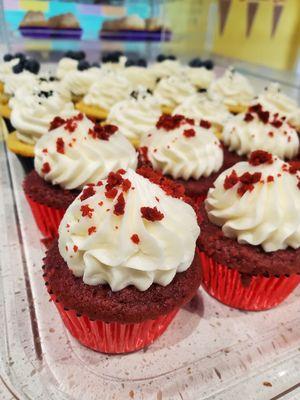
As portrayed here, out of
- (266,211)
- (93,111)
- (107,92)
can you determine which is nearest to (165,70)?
(107,92)

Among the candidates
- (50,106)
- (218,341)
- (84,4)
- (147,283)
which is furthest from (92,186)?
(84,4)

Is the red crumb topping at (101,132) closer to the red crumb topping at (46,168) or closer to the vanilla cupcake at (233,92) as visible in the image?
the red crumb topping at (46,168)

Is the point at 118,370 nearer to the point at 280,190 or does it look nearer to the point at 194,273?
the point at 194,273

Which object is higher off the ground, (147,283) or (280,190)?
(280,190)

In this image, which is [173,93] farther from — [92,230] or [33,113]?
[92,230]

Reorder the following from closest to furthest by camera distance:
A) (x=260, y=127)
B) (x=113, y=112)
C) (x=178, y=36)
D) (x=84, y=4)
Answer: (x=260, y=127) < (x=113, y=112) < (x=84, y=4) < (x=178, y=36)

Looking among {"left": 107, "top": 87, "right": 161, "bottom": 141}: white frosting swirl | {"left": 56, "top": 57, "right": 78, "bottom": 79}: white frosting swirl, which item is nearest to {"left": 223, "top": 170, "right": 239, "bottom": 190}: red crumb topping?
{"left": 107, "top": 87, "right": 161, "bottom": 141}: white frosting swirl

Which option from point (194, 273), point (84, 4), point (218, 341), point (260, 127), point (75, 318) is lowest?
point (218, 341)

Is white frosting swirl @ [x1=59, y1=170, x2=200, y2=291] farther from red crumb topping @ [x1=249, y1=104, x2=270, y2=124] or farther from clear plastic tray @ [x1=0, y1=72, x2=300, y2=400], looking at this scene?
red crumb topping @ [x1=249, y1=104, x2=270, y2=124]
